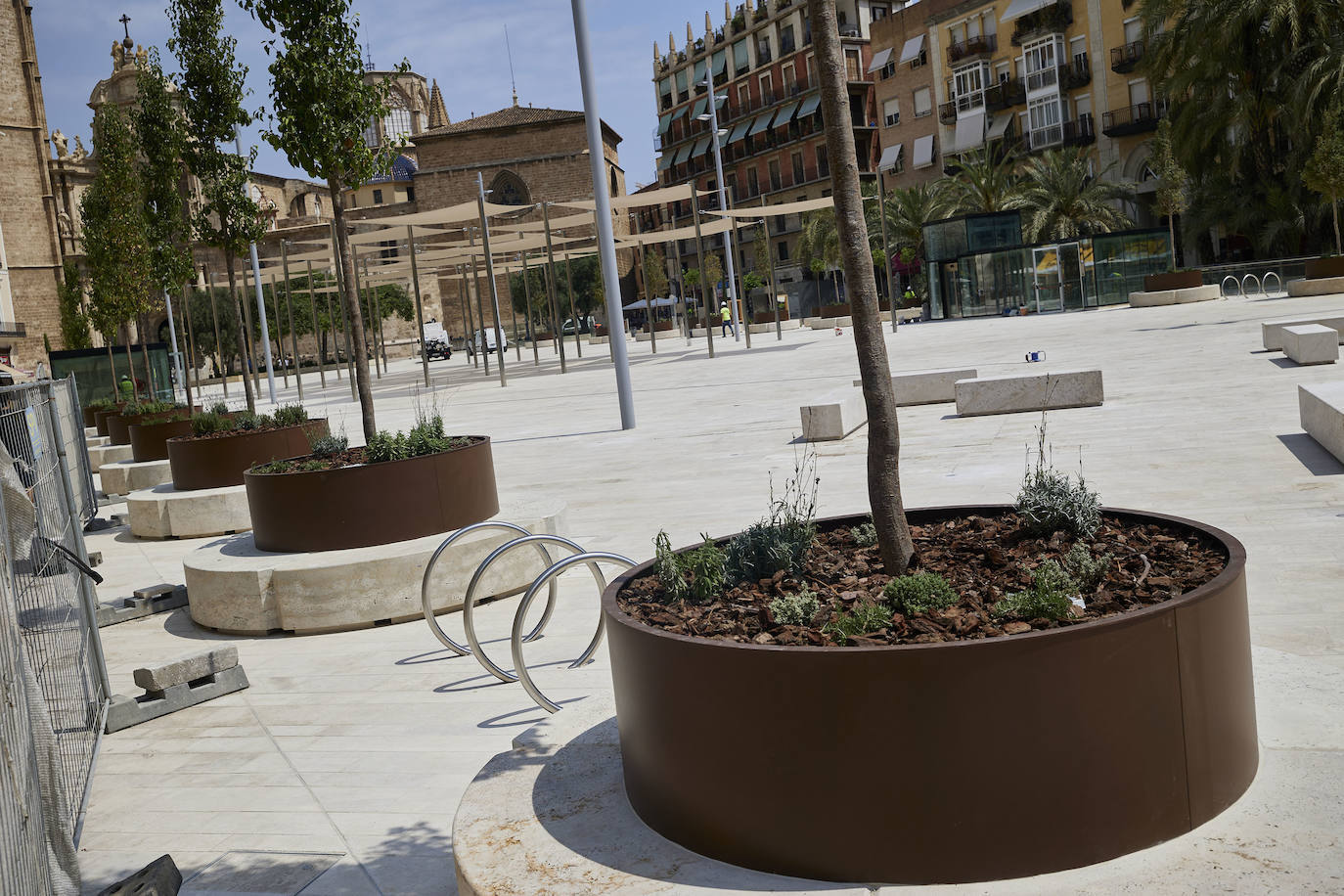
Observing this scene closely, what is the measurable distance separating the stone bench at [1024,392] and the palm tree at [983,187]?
34776mm

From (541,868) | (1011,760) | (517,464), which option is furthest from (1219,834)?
(517,464)

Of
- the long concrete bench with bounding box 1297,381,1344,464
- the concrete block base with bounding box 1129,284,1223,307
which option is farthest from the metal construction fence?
the concrete block base with bounding box 1129,284,1223,307

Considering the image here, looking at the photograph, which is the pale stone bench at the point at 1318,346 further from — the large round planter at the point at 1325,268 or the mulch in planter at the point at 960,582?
the large round planter at the point at 1325,268

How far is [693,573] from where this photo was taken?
3.59m

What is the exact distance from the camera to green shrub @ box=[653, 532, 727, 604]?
3432 millimetres

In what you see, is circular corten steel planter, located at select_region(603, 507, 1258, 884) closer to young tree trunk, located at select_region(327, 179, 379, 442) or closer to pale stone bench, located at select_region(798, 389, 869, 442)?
young tree trunk, located at select_region(327, 179, 379, 442)

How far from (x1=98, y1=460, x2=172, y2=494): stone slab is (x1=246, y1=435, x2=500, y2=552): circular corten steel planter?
6756 millimetres

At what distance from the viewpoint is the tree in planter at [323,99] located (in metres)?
9.04

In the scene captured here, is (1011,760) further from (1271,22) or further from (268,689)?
(1271,22)

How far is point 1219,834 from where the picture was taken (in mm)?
2635

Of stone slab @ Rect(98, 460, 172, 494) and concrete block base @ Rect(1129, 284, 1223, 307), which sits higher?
concrete block base @ Rect(1129, 284, 1223, 307)

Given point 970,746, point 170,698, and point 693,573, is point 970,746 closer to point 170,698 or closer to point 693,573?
point 693,573

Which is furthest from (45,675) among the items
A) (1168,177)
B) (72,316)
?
(72,316)

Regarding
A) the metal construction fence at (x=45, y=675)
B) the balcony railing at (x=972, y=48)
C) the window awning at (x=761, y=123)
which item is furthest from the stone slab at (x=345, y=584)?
the window awning at (x=761, y=123)
